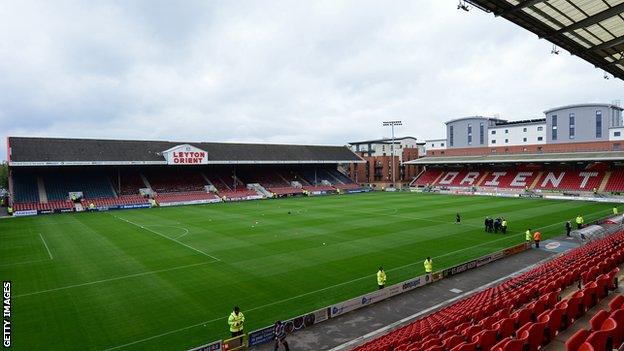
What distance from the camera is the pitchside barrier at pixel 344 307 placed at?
13469 mm

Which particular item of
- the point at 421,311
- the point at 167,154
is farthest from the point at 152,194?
the point at 421,311

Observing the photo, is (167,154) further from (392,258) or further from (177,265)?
(392,258)

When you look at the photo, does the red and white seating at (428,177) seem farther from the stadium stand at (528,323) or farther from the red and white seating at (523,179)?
the stadium stand at (528,323)

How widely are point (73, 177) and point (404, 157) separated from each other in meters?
68.8

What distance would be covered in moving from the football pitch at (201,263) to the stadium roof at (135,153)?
1164 cm

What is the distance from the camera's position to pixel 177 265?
77.4 feet

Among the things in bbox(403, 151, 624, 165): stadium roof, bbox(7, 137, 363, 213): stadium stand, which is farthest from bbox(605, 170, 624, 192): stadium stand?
bbox(7, 137, 363, 213): stadium stand

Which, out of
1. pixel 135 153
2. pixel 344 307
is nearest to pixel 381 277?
pixel 344 307

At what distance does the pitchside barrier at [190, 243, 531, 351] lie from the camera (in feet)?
44.2

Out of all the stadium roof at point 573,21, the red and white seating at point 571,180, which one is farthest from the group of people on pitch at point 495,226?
the red and white seating at point 571,180

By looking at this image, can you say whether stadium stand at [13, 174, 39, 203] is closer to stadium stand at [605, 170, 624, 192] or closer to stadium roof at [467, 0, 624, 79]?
stadium roof at [467, 0, 624, 79]

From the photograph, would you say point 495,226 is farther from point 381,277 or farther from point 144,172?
point 144,172

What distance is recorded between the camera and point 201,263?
2391 centimetres

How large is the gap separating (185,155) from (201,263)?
41.1m
